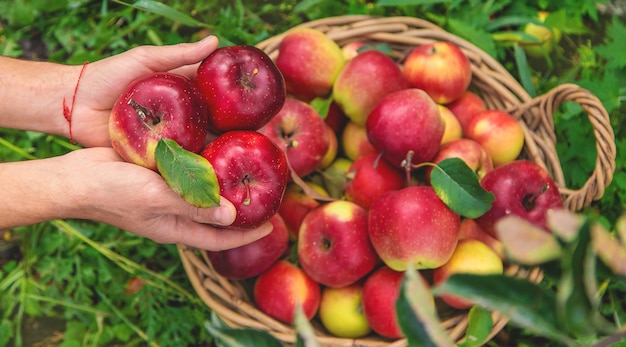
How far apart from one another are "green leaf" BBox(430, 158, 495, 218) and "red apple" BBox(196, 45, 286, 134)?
1.29 feet

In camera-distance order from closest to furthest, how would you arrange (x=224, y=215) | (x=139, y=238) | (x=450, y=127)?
1. (x=224, y=215)
2. (x=450, y=127)
3. (x=139, y=238)

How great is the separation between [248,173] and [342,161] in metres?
0.53

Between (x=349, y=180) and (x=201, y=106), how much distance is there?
0.47 metres

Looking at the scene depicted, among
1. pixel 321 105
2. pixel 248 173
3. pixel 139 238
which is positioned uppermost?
pixel 248 173

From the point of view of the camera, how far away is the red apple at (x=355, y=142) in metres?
1.46

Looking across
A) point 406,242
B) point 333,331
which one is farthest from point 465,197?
point 333,331

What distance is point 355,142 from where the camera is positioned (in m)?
1.48

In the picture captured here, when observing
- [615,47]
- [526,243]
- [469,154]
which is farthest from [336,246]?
[615,47]

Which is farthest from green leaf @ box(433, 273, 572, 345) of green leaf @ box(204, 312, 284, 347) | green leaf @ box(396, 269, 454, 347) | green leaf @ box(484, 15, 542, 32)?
green leaf @ box(484, 15, 542, 32)

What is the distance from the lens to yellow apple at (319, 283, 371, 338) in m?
1.29

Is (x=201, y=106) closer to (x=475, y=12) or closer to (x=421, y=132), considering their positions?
(x=421, y=132)

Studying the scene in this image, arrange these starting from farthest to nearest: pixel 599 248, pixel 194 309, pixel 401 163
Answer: pixel 194 309
pixel 401 163
pixel 599 248

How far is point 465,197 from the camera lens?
1163mm

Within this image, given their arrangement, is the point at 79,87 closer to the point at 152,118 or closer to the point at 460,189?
the point at 152,118
